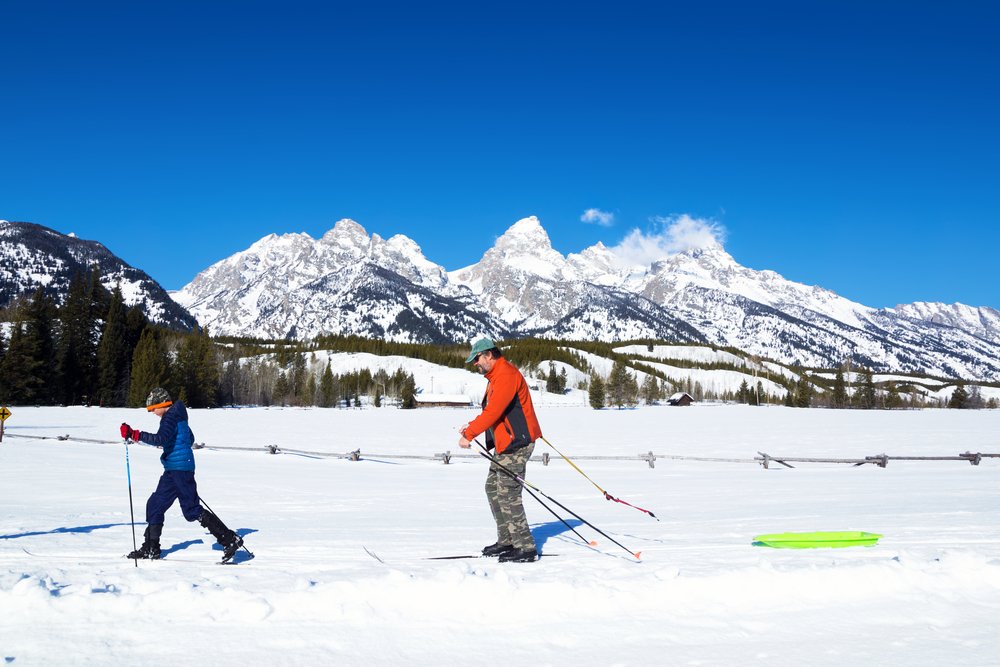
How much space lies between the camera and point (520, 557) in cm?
711

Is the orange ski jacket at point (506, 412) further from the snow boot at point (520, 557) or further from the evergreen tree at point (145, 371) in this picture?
the evergreen tree at point (145, 371)

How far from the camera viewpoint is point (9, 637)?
444 centimetres

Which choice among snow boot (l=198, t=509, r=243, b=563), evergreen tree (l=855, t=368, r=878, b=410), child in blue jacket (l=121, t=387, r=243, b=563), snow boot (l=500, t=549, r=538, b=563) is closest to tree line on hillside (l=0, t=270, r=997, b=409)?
evergreen tree (l=855, t=368, r=878, b=410)

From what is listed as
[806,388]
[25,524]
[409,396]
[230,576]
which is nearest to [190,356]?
[409,396]

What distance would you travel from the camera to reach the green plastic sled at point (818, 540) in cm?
763

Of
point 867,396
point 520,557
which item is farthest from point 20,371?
point 867,396

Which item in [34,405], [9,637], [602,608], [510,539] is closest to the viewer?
[9,637]

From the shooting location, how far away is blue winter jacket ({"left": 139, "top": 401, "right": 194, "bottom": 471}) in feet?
24.7

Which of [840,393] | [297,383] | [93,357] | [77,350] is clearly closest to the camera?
[77,350]

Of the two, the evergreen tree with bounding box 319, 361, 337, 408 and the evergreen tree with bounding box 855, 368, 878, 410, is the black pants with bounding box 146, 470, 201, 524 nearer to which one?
the evergreen tree with bounding box 319, 361, 337, 408

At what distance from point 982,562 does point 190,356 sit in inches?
3730

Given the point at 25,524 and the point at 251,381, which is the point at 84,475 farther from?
the point at 251,381

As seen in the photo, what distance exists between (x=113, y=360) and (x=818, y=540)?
8945 cm

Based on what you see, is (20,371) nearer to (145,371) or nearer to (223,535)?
(145,371)
